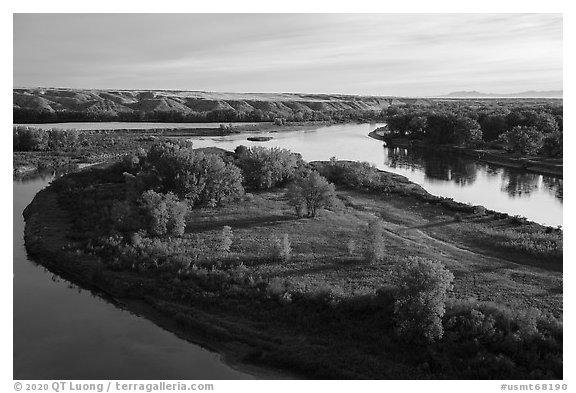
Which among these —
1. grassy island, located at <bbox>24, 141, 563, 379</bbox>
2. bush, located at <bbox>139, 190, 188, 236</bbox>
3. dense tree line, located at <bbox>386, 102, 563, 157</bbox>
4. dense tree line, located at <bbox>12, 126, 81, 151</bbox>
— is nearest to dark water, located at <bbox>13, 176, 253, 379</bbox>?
grassy island, located at <bbox>24, 141, 563, 379</bbox>

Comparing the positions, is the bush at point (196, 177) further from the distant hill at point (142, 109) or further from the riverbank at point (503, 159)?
the distant hill at point (142, 109)

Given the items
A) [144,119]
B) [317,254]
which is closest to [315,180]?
[317,254]

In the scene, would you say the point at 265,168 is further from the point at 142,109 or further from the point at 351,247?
the point at 142,109

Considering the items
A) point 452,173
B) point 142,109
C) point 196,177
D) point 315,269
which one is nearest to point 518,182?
point 452,173

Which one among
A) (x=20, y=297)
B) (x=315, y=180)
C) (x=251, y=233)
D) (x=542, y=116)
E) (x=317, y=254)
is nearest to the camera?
(x=20, y=297)

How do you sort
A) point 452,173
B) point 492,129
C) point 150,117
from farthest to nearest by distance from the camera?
point 150,117, point 492,129, point 452,173
